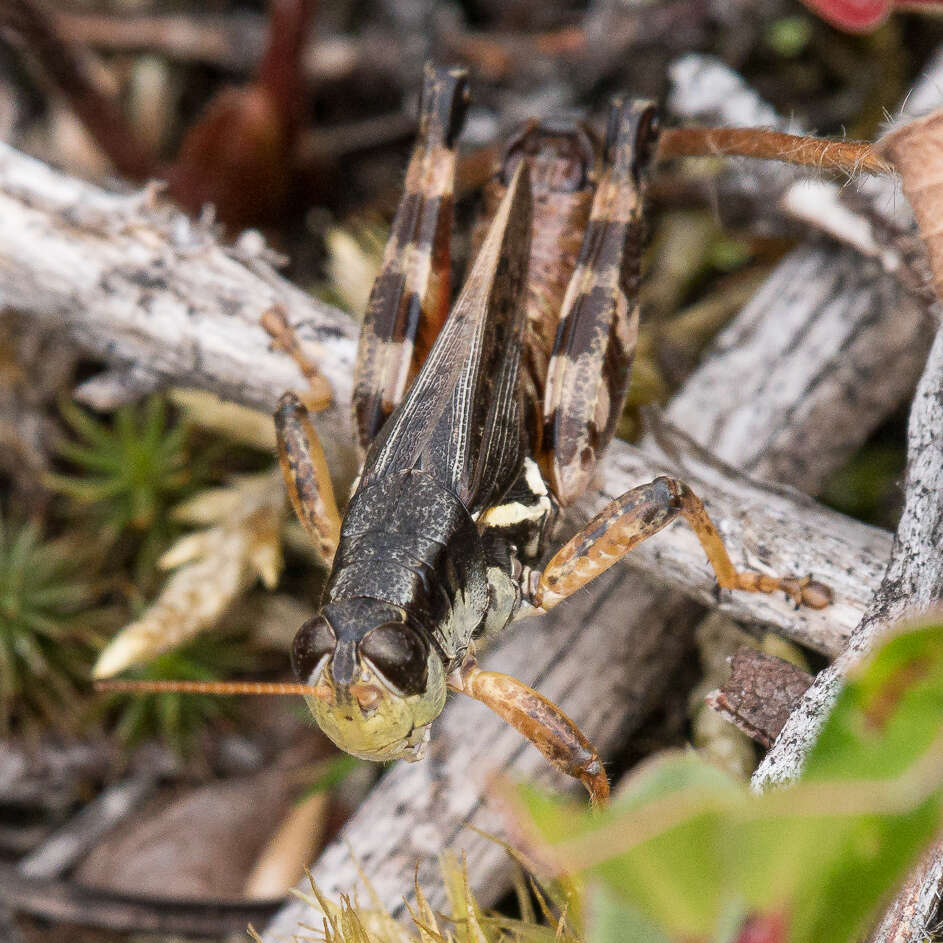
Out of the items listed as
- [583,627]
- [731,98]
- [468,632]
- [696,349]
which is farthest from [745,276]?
[468,632]

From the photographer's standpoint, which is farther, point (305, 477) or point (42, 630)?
point (42, 630)

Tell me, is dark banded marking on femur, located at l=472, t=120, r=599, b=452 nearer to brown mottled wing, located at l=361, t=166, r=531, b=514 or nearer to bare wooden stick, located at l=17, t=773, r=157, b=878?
brown mottled wing, located at l=361, t=166, r=531, b=514

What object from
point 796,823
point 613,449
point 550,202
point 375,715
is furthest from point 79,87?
point 796,823

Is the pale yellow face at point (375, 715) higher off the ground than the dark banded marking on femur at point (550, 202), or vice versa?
the dark banded marking on femur at point (550, 202)

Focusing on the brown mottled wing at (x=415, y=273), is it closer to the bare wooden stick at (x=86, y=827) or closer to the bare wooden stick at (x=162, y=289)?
the bare wooden stick at (x=162, y=289)

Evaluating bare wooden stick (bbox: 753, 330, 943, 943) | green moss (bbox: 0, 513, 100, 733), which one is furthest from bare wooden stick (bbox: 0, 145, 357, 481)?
bare wooden stick (bbox: 753, 330, 943, 943)

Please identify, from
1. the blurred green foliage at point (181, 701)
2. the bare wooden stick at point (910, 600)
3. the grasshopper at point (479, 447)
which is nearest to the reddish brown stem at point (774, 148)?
the grasshopper at point (479, 447)

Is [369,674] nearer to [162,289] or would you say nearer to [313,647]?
[313,647]
